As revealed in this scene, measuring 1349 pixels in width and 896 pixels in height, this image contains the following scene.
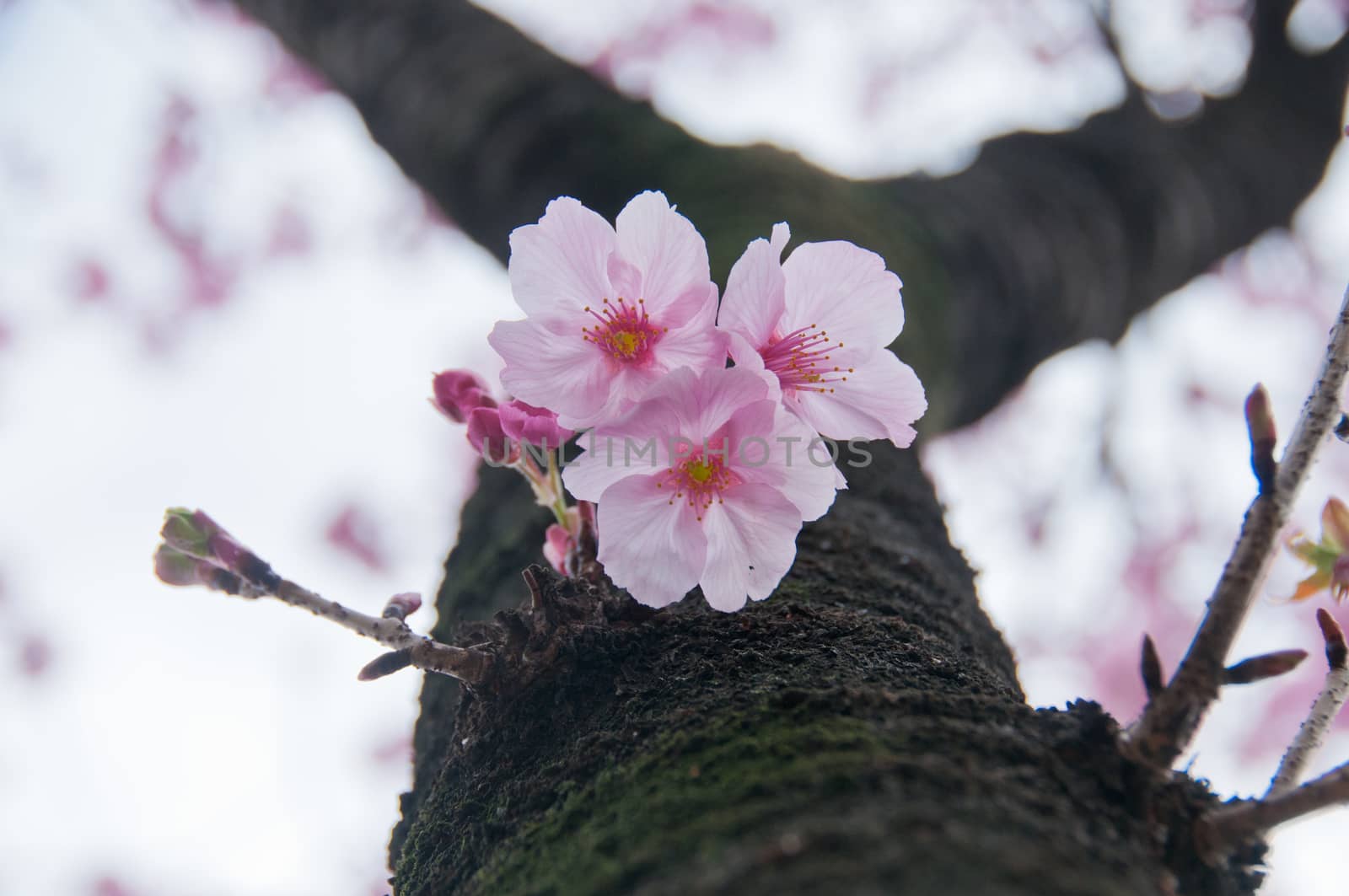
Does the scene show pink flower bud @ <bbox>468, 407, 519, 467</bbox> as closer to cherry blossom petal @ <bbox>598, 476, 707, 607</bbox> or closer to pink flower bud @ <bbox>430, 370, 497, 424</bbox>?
pink flower bud @ <bbox>430, 370, 497, 424</bbox>

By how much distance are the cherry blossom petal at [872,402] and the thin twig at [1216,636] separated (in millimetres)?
418

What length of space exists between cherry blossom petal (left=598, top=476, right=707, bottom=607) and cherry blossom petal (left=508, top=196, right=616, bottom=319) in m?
0.27

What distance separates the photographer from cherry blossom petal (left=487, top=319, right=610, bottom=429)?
3.57 feet

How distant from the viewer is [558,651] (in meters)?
1.11

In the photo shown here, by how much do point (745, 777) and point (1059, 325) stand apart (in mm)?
2756

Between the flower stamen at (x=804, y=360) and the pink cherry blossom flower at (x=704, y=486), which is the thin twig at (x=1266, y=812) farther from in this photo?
the flower stamen at (x=804, y=360)

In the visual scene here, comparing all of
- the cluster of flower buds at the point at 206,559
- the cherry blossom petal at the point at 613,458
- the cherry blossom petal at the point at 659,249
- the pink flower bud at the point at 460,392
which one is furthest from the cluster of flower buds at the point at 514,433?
the cluster of flower buds at the point at 206,559

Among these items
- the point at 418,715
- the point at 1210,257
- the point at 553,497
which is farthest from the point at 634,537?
the point at 1210,257

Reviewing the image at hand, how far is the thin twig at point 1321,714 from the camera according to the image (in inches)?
38.4

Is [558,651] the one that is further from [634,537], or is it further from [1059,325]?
[1059,325]

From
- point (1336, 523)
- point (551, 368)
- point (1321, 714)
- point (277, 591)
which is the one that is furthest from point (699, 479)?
point (1336, 523)

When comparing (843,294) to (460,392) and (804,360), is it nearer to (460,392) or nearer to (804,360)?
(804,360)

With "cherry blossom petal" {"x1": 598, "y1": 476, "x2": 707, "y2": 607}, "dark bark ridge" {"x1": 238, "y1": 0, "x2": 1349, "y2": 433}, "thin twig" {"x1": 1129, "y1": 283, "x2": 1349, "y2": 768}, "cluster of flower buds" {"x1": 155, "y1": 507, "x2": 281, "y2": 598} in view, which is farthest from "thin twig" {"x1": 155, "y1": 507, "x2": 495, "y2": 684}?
"dark bark ridge" {"x1": 238, "y1": 0, "x2": 1349, "y2": 433}

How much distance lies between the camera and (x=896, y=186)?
3025 millimetres
